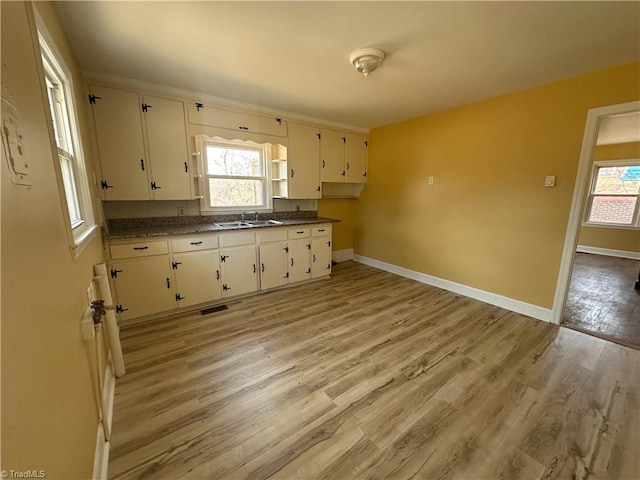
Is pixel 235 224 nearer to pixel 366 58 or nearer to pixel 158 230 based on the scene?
pixel 158 230

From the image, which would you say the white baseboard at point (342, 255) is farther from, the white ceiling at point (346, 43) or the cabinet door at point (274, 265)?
the white ceiling at point (346, 43)

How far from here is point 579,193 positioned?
244 centimetres

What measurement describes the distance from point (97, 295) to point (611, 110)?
4.32 m

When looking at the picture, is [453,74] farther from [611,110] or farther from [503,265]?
[503,265]

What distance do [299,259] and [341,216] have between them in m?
1.54

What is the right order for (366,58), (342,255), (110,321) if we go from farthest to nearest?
1. (342,255)
2. (366,58)
3. (110,321)

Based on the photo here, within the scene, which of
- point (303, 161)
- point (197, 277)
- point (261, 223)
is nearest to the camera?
point (197, 277)

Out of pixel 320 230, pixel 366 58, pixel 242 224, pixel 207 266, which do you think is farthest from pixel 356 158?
pixel 207 266

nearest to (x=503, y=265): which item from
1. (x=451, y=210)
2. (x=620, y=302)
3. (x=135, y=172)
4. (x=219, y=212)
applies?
(x=451, y=210)

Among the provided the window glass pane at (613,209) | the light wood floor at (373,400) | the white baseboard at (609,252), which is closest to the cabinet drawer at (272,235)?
the light wood floor at (373,400)

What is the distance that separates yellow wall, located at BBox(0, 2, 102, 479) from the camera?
1.92 feet

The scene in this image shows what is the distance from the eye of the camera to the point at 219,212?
11.1 ft

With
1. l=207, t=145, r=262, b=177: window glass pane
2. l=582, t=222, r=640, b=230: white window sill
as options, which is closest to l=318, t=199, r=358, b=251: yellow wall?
l=207, t=145, r=262, b=177: window glass pane

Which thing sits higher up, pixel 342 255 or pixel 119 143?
pixel 119 143
